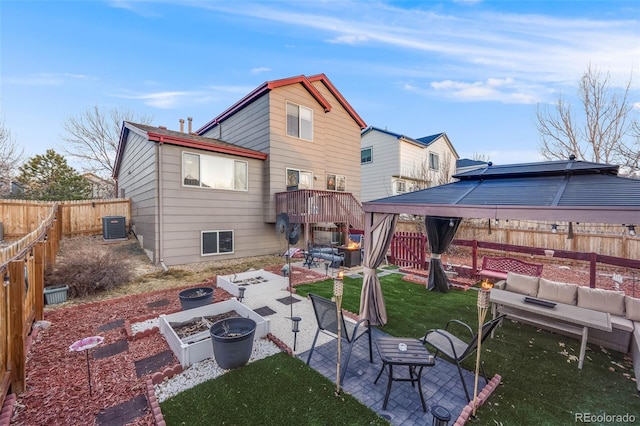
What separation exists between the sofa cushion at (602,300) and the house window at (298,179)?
980 centimetres

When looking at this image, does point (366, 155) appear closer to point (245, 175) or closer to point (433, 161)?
point (433, 161)

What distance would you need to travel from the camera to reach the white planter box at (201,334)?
139 inches

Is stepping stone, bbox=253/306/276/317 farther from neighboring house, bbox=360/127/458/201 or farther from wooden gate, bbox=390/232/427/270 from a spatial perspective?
neighboring house, bbox=360/127/458/201

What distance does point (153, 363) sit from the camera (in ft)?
11.8

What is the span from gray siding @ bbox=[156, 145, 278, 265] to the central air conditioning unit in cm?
405

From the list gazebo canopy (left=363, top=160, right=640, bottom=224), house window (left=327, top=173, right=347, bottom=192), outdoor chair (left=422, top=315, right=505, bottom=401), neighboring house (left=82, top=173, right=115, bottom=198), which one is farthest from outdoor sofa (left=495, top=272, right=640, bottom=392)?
Result: neighboring house (left=82, top=173, right=115, bottom=198)

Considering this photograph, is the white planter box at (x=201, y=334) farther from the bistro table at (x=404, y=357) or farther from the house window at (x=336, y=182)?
the house window at (x=336, y=182)

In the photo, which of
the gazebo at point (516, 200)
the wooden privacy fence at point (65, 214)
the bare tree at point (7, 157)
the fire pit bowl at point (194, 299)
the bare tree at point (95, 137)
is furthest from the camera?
the bare tree at point (95, 137)

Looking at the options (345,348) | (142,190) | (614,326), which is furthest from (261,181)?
(614,326)

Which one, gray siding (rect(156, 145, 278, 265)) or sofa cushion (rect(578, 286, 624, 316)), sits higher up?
gray siding (rect(156, 145, 278, 265))

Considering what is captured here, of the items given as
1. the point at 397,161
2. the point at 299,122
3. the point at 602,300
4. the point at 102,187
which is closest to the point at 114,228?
the point at 299,122

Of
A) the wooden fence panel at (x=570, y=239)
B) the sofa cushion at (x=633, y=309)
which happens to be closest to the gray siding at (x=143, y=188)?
the sofa cushion at (x=633, y=309)

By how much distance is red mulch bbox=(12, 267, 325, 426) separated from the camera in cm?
272

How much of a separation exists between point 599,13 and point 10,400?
1577 cm
